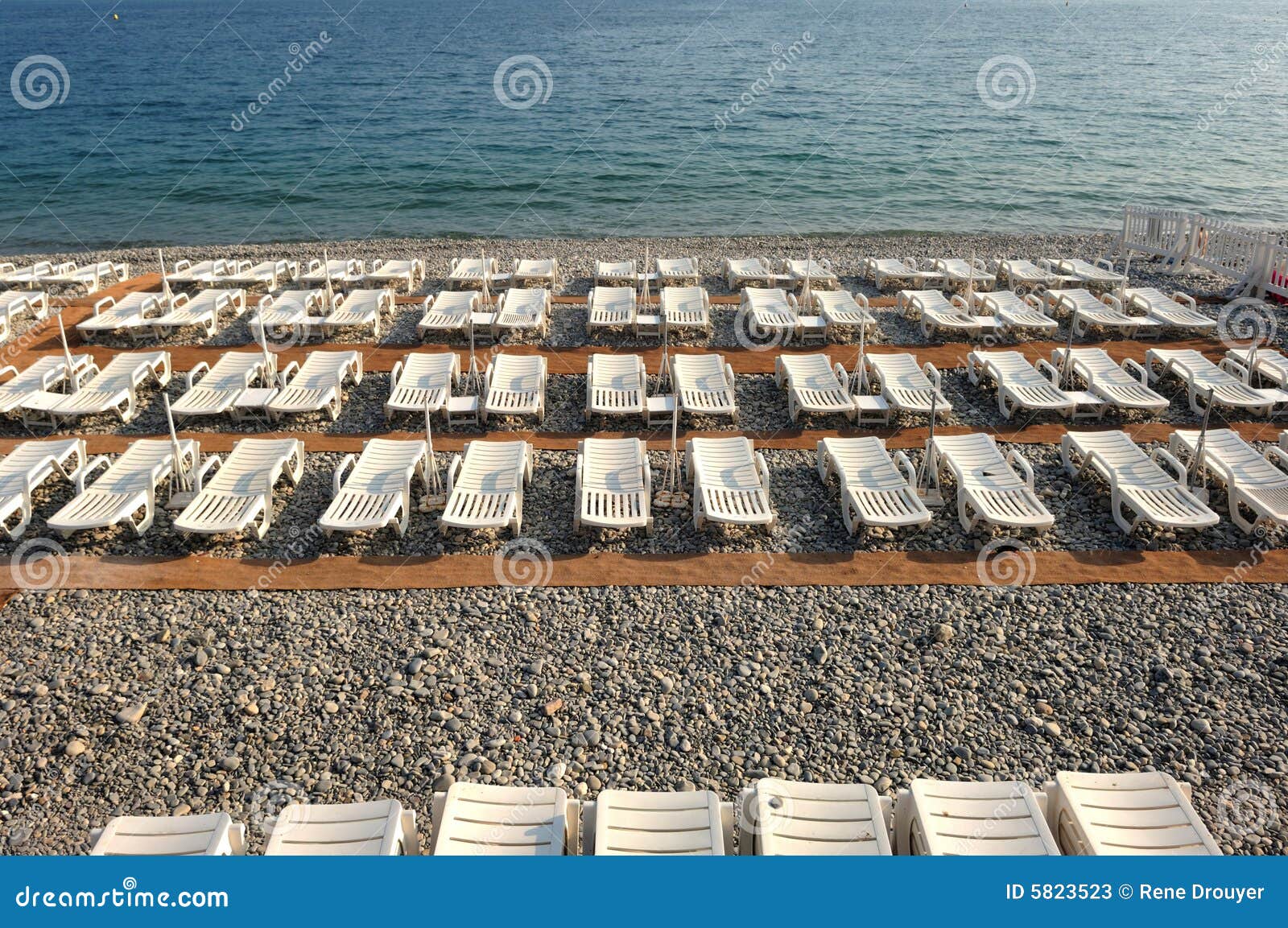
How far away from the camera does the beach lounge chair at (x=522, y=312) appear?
15359 mm

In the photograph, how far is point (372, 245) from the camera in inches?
984

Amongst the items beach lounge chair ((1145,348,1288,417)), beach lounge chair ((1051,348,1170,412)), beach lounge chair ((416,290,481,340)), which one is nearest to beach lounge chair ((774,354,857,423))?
beach lounge chair ((1051,348,1170,412))

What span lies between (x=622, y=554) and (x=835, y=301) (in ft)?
28.6

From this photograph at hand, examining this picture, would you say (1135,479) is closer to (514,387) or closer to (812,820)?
(812,820)

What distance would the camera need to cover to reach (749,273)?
18734mm

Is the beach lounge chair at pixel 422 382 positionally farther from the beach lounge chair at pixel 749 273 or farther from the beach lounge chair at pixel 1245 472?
the beach lounge chair at pixel 1245 472

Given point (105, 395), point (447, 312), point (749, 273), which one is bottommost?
point (105, 395)

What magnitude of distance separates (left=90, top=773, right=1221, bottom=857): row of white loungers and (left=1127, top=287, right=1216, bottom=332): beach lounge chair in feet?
40.1

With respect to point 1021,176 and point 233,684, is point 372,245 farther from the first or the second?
point 1021,176

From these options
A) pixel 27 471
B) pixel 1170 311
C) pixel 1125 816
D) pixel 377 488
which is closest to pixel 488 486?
pixel 377 488

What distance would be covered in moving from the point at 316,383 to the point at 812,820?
33.3 feet

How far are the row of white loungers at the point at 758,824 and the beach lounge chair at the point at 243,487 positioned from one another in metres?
4.54

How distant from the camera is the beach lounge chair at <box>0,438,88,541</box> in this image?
981 cm

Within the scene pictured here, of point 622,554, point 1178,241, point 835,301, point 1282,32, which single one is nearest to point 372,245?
point 835,301
